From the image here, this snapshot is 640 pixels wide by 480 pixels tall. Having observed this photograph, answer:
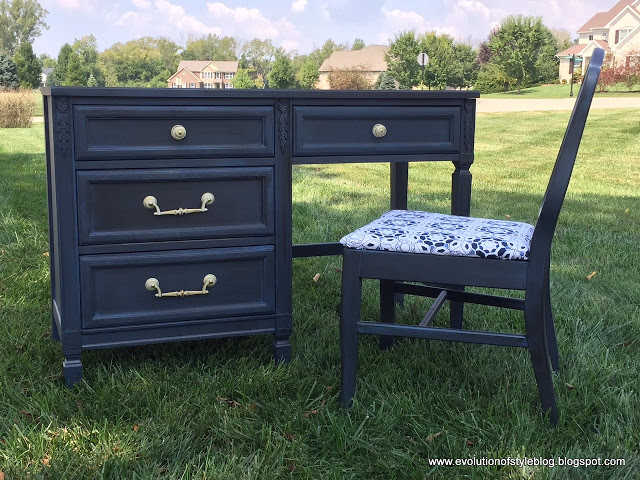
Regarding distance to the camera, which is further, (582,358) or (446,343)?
(446,343)

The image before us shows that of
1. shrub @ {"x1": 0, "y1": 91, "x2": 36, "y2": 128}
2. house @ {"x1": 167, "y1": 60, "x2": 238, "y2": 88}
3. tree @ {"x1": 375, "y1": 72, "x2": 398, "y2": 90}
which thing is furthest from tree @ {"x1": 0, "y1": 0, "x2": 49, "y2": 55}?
shrub @ {"x1": 0, "y1": 91, "x2": 36, "y2": 128}

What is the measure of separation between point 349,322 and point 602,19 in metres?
81.9

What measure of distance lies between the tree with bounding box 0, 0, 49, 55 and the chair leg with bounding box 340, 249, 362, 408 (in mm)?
81344

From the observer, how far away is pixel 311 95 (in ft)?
7.66

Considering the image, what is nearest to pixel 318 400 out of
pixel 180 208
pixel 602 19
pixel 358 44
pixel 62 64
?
pixel 180 208

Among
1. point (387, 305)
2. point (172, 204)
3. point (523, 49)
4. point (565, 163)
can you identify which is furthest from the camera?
point (523, 49)

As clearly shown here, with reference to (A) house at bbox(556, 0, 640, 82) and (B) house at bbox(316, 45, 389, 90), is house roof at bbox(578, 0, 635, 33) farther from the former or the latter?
(B) house at bbox(316, 45, 389, 90)

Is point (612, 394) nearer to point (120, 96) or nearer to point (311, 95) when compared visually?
point (311, 95)

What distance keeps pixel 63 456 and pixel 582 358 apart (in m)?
1.71

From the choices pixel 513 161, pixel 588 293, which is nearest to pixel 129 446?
pixel 588 293

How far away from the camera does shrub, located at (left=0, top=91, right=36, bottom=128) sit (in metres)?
16.2

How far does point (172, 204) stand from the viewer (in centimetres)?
228

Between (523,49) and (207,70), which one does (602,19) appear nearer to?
(523,49)

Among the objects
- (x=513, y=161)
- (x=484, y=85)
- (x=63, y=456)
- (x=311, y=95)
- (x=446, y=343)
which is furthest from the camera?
(x=484, y=85)
